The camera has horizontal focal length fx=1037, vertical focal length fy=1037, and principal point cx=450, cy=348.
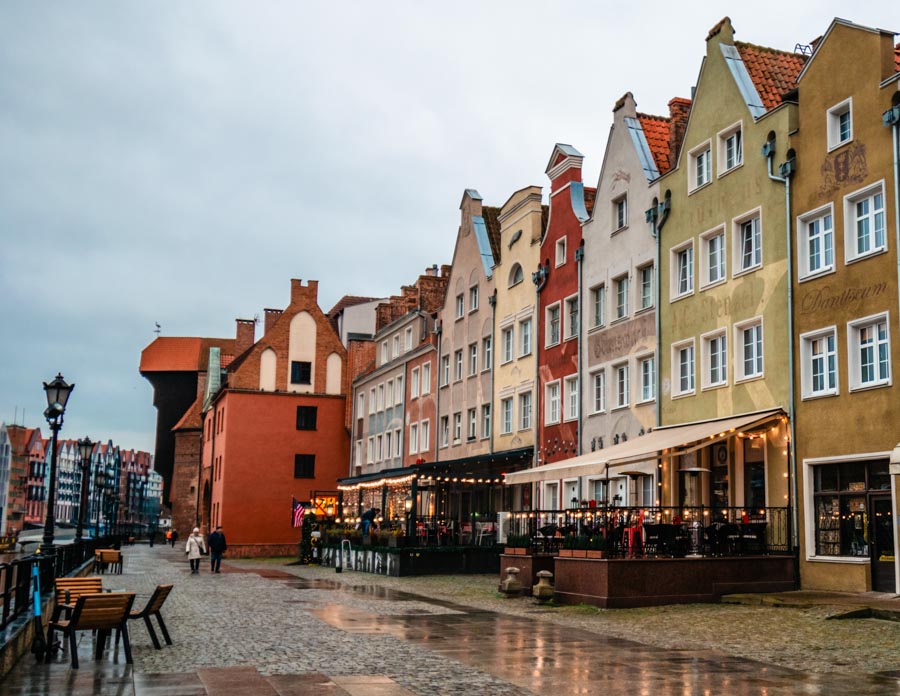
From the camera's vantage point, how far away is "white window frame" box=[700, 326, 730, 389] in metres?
25.8

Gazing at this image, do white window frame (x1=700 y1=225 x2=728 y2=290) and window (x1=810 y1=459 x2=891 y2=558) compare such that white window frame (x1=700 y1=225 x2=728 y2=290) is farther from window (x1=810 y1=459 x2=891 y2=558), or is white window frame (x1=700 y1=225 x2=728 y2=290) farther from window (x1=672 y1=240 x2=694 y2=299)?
window (x1=810 y1=459 x2=891 y2=558)

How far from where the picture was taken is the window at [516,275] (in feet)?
126

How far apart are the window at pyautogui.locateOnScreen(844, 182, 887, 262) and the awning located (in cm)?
402

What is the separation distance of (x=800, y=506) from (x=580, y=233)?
45.1ft

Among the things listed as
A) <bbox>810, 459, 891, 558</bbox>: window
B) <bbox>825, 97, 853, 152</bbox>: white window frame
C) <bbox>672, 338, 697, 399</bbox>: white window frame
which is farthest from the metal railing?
<bbox>825, 97, 853, 152</bbox>: white window frame

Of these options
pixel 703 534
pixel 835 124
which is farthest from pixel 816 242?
pixel 703 534

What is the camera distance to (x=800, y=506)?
2255cm

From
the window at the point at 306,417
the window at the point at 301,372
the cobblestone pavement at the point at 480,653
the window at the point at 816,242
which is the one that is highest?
the window at the point at 301,372

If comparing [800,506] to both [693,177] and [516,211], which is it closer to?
[693,177]

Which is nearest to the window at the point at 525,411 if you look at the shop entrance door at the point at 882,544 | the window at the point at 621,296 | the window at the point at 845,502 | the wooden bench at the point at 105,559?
the window at the point at 621,296

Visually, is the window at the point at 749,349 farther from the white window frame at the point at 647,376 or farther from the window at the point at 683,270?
the white window frame at the point at 647,376

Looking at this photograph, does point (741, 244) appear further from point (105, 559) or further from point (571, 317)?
point (105, 559)

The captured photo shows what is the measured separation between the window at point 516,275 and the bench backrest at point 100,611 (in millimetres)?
26440

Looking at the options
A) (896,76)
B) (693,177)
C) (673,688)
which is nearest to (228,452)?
(693,177)
